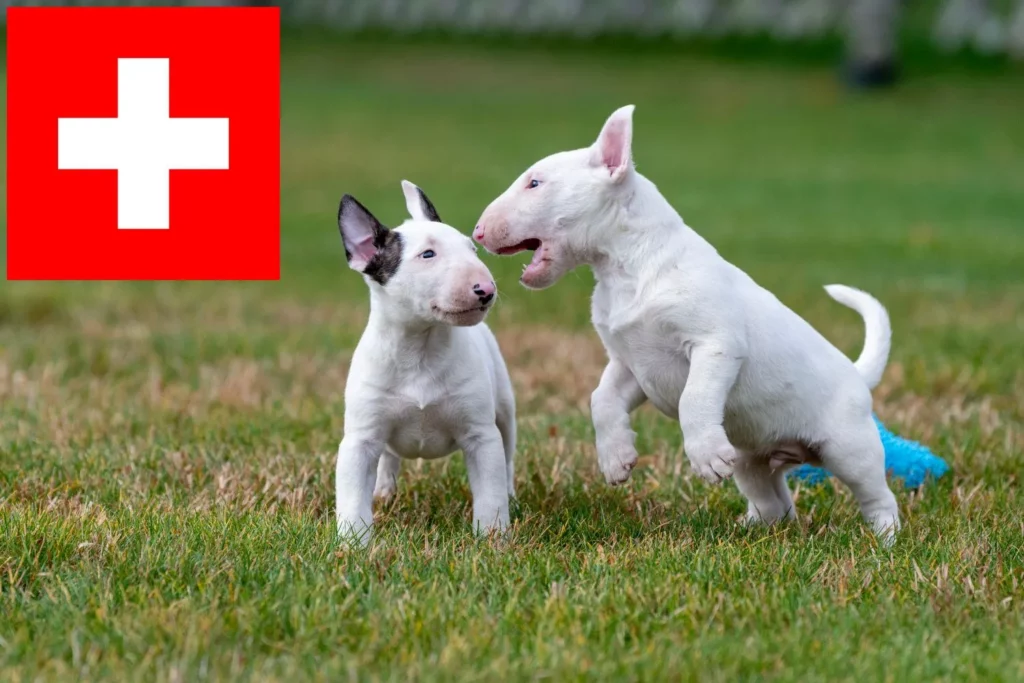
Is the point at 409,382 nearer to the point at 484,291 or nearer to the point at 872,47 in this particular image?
the point at 484,291

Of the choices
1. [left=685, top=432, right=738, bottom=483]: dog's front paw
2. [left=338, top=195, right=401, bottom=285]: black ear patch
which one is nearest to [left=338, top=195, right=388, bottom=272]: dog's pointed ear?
[left=338, top=195, right=401, bottom=285]: black ear patch

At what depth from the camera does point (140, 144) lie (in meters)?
8.14

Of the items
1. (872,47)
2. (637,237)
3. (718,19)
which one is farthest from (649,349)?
(718,19)

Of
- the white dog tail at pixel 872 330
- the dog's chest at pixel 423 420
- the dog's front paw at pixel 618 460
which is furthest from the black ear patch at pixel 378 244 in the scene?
the white dog tail at pixel 872 330

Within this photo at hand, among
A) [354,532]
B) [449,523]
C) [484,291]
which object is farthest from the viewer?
[449,523]

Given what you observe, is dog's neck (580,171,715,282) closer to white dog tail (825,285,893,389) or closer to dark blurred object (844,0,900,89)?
Result: white dog tail (825,285,893,389)

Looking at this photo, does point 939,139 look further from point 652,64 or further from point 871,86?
point 652,64

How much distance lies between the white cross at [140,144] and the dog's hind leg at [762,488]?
474 centimetres

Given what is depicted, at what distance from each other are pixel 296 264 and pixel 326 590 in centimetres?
983

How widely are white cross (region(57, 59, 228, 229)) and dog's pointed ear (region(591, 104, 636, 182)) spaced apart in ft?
15.0

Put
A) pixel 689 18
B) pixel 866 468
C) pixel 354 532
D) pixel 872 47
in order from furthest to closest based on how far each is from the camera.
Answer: pixel 689 18 → pixel 872 47 → pixel 866 468 → pixel 354 532

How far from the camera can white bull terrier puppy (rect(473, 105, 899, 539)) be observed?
4.15 metres

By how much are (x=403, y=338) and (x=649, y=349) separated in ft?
2.54

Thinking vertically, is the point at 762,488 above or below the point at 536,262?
below
